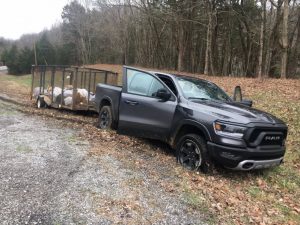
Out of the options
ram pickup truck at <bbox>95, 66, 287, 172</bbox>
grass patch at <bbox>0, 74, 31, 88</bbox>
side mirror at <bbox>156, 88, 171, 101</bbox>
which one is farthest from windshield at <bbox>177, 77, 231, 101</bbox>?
grass patch at <bbox>0, 74, 31, 88</bbox>

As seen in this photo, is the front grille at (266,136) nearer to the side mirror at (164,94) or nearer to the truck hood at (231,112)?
the truck hood at (231,112)

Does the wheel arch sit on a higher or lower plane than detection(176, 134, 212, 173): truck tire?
higher

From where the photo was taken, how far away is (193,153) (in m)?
7.40

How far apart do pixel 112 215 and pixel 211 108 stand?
9.77 feet

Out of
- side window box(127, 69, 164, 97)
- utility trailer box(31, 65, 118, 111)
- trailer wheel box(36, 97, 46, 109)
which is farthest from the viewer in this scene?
trailer wheel box(36, 97, 46, 109)

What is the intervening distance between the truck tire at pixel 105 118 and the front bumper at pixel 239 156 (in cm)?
396

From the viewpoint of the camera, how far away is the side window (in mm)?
8649

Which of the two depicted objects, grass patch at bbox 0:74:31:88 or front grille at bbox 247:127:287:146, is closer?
front grille at bbox 247:127:287:146

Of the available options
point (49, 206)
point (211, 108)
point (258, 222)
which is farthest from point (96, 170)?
point (258, 222)

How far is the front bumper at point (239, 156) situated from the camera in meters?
6.71

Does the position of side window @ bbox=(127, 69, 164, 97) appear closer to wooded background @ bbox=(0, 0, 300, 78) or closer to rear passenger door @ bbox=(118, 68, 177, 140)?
rear passenger door @ bbox=(118, 68, 177, 140)

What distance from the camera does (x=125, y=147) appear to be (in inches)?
353

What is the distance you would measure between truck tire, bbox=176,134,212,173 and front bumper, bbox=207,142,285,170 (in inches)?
7.5

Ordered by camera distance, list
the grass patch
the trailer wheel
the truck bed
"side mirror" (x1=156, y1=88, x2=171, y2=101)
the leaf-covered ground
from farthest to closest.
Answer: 1. the grass patch
2. the trailer wheel
3. the truck bed
4. "side mirror" (x1=156, y1=88, x2=171, y2=101)
5. the leaf-covered ground
